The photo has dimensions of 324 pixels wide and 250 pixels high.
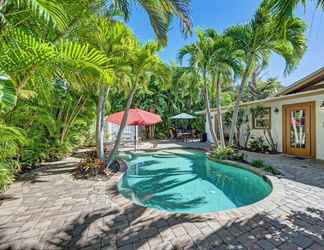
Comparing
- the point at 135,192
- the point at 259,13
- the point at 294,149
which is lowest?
the point at 135,192

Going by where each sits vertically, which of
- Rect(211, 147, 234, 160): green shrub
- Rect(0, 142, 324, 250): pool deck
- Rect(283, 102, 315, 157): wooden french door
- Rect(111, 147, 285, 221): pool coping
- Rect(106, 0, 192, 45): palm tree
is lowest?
Rect(0, 142, 324, 250): pool deck

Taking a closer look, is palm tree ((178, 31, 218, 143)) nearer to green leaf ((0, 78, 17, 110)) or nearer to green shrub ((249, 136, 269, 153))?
green shrub ((249, 136, 269, 153))

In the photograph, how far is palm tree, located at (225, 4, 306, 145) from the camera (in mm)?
8812

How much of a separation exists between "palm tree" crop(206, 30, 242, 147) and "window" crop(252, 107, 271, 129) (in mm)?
3373

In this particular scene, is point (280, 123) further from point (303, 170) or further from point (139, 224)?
point (139, 224)

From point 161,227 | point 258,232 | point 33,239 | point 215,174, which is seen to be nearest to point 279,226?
point 258,232

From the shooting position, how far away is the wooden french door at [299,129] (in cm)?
959

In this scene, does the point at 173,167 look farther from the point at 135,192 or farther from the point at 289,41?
the point at 289,41

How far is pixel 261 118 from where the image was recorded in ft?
42.4

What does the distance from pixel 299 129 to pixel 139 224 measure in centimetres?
1028

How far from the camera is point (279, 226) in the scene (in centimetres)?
353

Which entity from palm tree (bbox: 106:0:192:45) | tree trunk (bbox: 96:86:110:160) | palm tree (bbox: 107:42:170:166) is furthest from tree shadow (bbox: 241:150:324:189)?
tree trunk (bbox: 96:86:110:160)

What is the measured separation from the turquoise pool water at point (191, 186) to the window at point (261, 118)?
4.90m

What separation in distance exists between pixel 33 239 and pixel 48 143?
23.6 feet
